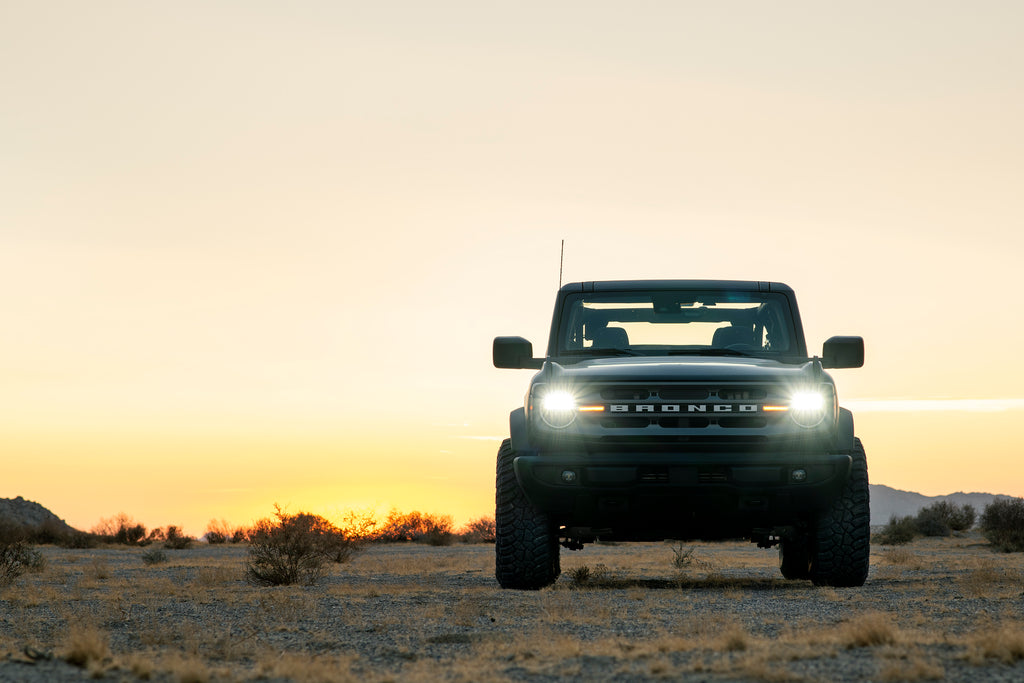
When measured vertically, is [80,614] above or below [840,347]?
below

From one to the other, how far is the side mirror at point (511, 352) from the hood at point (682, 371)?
0.49 meters

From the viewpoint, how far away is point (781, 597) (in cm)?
1026

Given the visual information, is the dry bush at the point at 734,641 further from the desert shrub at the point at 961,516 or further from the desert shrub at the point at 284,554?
the desert shrub at the point at 961,516

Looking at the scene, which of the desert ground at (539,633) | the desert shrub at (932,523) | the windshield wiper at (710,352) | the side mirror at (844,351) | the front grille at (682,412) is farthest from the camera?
the desert shrub at (932,523)

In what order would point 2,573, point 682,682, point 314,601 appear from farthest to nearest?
point 2,573
point 314,601
point 682,682

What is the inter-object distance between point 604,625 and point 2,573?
1194cm

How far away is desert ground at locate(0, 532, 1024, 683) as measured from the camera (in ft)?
20.2

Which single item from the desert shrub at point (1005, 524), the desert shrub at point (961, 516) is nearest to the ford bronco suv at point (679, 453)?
the desert shrub at point (1005, 524)

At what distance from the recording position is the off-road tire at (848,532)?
10211 mm

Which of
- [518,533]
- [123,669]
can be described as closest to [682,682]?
[123,669]

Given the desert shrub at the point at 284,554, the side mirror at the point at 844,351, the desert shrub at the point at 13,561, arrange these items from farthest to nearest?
the desert shrub at the point at 13,561 → the desert shrub at the point at 284,554 → the side mirror at the point at 844,351

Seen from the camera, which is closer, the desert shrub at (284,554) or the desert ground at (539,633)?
the desert ground at (539,633)

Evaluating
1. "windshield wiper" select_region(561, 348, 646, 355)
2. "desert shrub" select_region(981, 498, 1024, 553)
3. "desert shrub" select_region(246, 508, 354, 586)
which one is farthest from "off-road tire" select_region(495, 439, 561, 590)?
"desert shrub" select_region(981, 498, 1024, 553)

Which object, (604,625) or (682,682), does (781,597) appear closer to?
(604,625)
